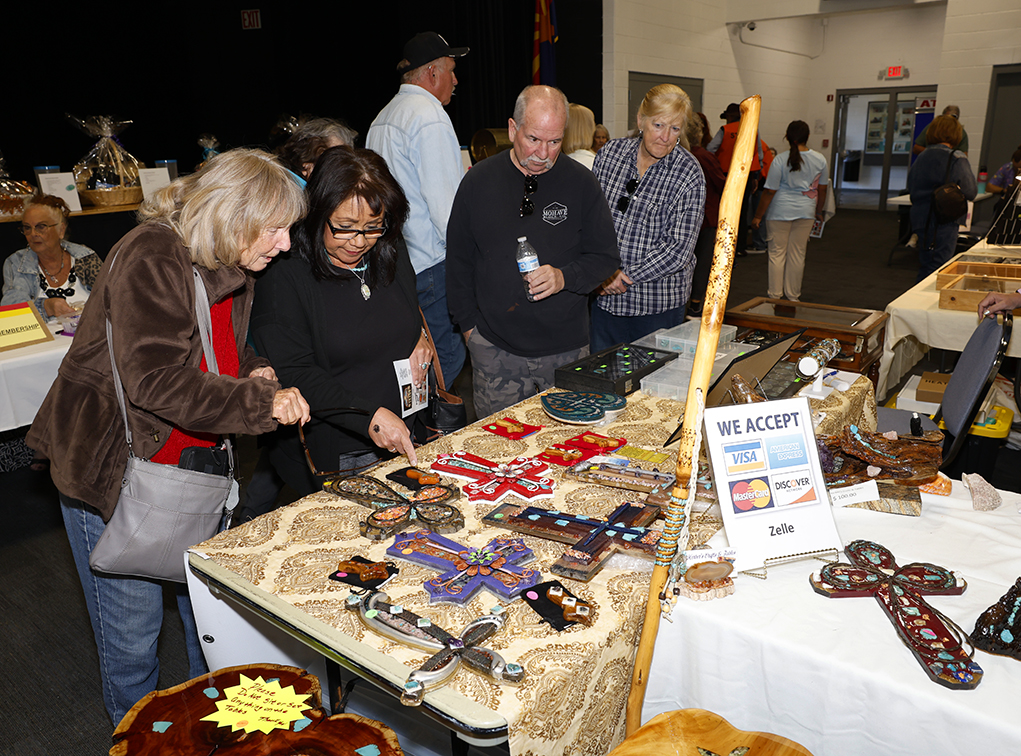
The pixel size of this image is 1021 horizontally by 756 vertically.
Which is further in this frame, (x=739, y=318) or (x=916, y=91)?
(x=916, y=91)

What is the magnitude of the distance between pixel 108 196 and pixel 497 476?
3976 mm

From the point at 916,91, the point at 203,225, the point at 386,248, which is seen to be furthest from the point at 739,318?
the point at 916,91

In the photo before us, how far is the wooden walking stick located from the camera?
950mm

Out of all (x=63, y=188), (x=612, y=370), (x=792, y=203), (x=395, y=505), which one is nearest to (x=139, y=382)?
(x=395, y=505)

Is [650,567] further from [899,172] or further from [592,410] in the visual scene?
[899,172]

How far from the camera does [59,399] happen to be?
4.64ft

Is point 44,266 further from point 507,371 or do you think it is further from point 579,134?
point 579,134

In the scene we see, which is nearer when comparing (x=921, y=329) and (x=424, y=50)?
(x=424, y=50)

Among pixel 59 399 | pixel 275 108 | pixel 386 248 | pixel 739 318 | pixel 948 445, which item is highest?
pixel 275 108

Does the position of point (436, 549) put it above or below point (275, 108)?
below

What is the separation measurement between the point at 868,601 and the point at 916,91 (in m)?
13.8

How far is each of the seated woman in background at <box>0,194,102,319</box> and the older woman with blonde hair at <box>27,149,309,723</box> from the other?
2.27m

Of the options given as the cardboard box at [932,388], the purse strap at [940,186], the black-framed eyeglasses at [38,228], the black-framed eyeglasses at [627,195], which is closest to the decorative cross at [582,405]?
the black-framed eyeglasses at [627,195]

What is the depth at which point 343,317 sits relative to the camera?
1.81 m
